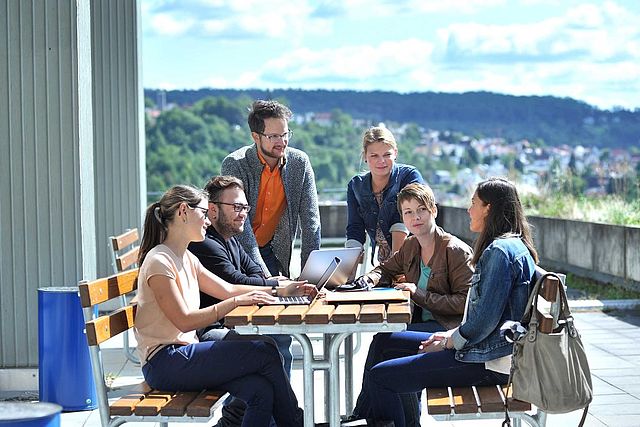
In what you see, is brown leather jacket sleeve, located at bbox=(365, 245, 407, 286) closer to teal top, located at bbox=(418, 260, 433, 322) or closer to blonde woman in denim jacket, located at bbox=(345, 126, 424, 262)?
teal top, located at bbox=(418, 260, 433, 322)

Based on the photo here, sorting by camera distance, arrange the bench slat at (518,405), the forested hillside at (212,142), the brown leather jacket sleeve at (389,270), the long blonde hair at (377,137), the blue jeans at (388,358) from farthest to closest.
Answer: the forested hillside at (212,142) → the long blonde hair at (377,137) → the brown leather jacket sleeve at (389,270) → the blue jeans at (388,358) → the bench slat at (518,405)

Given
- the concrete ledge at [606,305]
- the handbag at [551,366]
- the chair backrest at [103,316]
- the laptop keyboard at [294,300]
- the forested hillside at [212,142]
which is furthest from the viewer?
the forested hillside at [212,142]

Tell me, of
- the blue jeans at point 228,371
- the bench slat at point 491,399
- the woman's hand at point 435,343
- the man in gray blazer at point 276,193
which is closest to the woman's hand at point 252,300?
the blue jeans at point 228,371

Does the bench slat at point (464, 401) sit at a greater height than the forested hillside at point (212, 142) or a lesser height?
lesser

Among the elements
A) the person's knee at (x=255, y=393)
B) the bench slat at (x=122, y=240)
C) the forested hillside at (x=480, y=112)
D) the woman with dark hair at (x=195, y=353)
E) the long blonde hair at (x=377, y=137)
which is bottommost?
the person's knee at (x=255, y=393)

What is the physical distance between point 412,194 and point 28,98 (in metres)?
2.37

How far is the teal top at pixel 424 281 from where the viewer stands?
503 cm

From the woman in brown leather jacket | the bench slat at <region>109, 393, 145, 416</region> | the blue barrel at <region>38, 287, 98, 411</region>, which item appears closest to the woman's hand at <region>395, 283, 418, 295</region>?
the woman in brown leather jacket

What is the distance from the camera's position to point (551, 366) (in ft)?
12.6

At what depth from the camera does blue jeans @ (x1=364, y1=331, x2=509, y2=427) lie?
4.23m

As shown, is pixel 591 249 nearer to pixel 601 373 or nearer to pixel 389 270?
pixel 601 373

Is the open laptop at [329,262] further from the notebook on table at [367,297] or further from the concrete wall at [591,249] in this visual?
the concrete wall at [591,249]

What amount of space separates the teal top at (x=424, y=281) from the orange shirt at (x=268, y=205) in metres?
1.15

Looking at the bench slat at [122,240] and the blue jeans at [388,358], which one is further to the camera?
the bench slat at [122,240]
